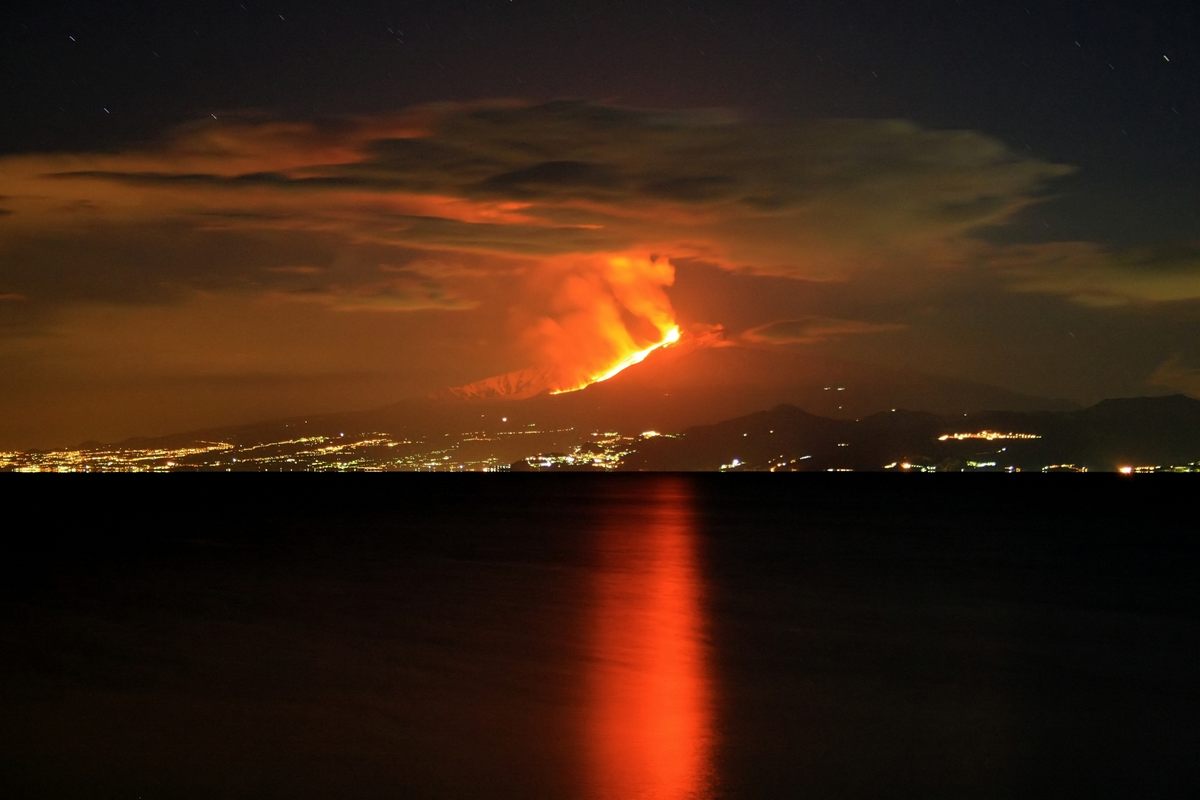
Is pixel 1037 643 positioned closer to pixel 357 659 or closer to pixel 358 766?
pixel 357 659

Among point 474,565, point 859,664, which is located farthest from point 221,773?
point 474,565

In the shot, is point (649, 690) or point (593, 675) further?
point (593, 675)

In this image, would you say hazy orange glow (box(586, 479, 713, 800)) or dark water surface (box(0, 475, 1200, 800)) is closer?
hazy orange glow (box(586, 479, 713, 800))

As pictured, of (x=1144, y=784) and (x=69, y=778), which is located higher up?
(x=69, y=778)

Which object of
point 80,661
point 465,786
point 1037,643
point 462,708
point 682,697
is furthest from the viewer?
point 1037,643
